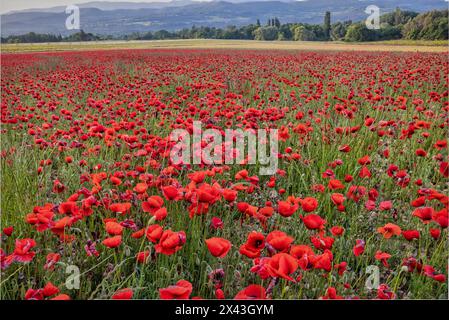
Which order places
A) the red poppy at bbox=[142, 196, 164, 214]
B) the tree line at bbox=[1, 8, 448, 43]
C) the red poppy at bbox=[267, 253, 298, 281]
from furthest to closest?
the tree line at bbox=[1, 8, 448, 43] < the red poppy at bbox=[142, 196, 164, 214] < the red poppy at bbox=[267, 253, 298, 281]

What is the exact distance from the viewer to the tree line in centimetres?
4126

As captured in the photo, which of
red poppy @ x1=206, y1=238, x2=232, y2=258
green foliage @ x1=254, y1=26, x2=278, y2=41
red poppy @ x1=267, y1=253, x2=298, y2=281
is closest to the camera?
red poppy @ x1=267, y1=253, x2=298, y2=281

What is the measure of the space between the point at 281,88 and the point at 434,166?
521 cm

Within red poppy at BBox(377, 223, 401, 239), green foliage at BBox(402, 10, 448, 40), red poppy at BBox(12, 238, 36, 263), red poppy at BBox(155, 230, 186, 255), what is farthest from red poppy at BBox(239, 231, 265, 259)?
green foliage at BBox(402, 10, 448, 40)

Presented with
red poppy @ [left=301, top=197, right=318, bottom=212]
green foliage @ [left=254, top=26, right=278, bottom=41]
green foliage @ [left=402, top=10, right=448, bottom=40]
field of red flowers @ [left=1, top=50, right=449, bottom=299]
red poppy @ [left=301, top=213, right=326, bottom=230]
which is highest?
green foliage @ [left=254, top=26, right=278, bottom=41]

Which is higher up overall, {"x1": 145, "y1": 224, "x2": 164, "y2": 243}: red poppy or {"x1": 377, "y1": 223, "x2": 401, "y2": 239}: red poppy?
{"x1": 145, "y1": 224, "x2": 164, "y2": 243}: red poppy

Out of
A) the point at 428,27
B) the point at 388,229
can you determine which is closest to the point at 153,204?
the point at 388,229

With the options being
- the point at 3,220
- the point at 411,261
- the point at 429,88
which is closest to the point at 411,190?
the point at 411,261

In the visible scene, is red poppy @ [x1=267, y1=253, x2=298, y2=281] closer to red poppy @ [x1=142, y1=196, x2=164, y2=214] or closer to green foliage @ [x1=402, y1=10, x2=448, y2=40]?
red poppy @ [x1=142, y1=196, x2=164, y2=214]

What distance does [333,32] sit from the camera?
54.0m

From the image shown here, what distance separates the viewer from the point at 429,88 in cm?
819

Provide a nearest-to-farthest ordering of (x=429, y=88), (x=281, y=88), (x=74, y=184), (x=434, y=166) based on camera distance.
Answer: (x=74, y=184), (x=434, y=166), (x=429, y=88), (x=281, y=88)

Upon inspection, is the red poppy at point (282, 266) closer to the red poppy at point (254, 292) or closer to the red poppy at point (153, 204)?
the red poppy at point (254, 292)
